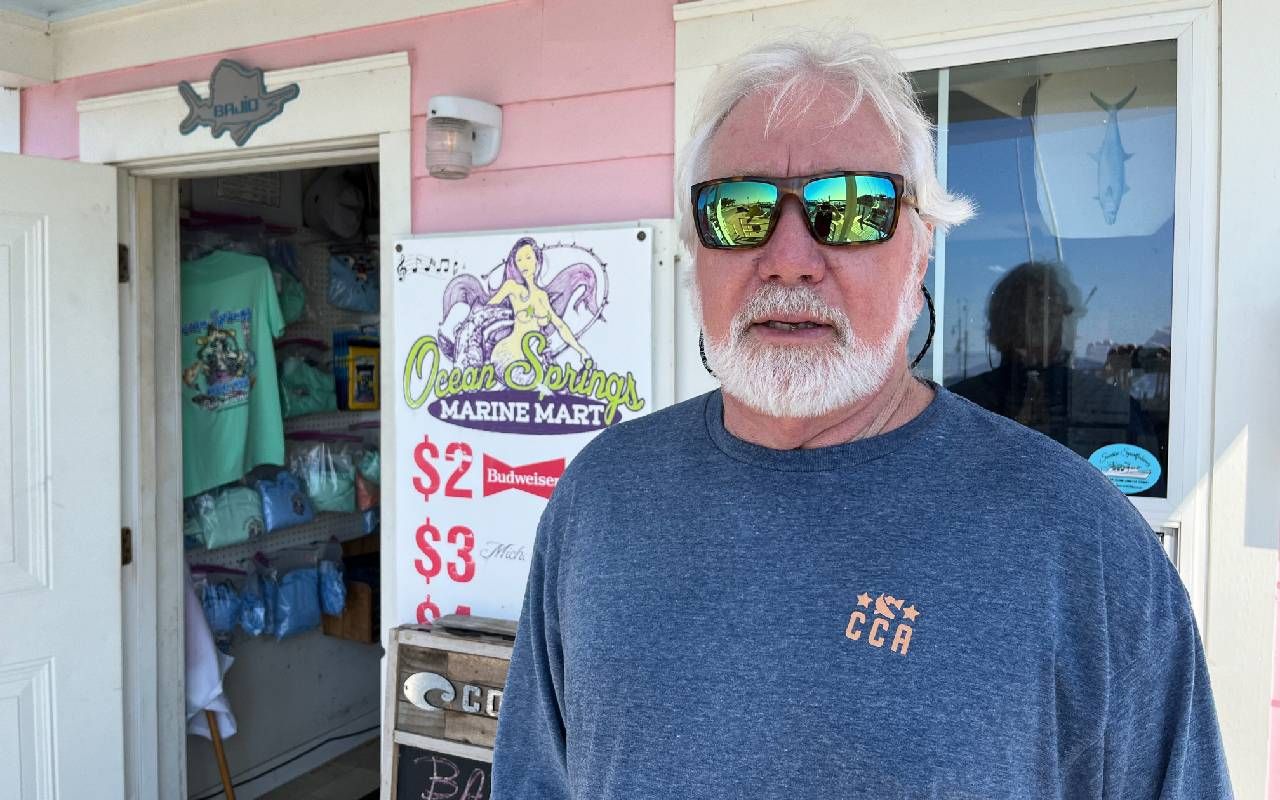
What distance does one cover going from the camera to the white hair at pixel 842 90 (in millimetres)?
1200

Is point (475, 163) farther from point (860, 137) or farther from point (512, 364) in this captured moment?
point (860, 137)

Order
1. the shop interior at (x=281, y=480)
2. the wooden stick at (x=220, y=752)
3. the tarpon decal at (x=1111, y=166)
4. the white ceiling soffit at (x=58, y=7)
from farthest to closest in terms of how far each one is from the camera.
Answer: the shop interior at (x=281, y=480) < the wooden stick at (x=220, y=752) < the white ceiling soffit at (x=58, y=7) < the tarpon decal at (x=1111, y=166)

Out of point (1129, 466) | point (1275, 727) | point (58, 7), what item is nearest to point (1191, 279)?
point (1129, 466)

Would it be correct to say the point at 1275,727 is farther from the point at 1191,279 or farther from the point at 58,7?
the point at 58,7

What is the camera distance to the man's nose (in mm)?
1157

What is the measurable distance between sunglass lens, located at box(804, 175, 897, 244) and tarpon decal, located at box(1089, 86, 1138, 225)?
0.99 metres

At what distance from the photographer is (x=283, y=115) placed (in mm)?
2805

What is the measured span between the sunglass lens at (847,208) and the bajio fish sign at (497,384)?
1166mm

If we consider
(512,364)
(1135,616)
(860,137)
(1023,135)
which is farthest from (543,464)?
(1135,616)

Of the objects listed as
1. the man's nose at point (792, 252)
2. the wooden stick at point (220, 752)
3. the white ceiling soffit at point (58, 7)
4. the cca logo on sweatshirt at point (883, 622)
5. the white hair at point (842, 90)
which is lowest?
the wooden stick at point (220, 752)

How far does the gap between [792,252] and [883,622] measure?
42 centimetres

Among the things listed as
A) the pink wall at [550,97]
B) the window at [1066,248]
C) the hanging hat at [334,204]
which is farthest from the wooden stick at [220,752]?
the window at [1066,248]

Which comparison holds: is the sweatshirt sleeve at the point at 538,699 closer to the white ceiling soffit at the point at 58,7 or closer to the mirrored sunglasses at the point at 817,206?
the mirrored sunglasses at the point at 817,206

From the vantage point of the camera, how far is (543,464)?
246 centimetres
